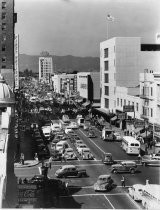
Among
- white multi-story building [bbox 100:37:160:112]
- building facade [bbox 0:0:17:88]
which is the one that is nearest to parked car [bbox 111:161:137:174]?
building facade [bbox 0:0:17:88]

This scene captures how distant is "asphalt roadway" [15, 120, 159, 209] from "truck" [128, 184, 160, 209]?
45 cm

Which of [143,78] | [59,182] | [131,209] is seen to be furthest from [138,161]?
[143,78]

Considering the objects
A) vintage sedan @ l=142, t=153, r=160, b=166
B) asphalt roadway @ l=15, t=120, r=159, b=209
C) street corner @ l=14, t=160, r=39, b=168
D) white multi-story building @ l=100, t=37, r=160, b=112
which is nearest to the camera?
asphalt roadway @ l=15, t=120, r=159, b=209

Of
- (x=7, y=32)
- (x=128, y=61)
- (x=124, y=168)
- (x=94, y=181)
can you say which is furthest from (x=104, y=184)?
(x=128, y=61)

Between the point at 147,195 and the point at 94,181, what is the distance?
7.81 meters

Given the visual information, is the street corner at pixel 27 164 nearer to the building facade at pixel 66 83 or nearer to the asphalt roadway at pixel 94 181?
the asphalt roadway at pixel 94 181

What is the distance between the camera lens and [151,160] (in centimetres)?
4541

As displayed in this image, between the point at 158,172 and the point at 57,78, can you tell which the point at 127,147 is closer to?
the point at 158,172

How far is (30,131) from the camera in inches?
2768

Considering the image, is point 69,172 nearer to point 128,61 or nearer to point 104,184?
point 104,184

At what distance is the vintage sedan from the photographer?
145 ft

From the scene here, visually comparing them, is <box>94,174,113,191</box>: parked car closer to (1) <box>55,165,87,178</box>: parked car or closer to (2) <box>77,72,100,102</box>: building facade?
(1) <box>55,165,87,178</box>: parked car

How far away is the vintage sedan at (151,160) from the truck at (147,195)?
12692 mm

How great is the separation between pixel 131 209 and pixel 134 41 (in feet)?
199
